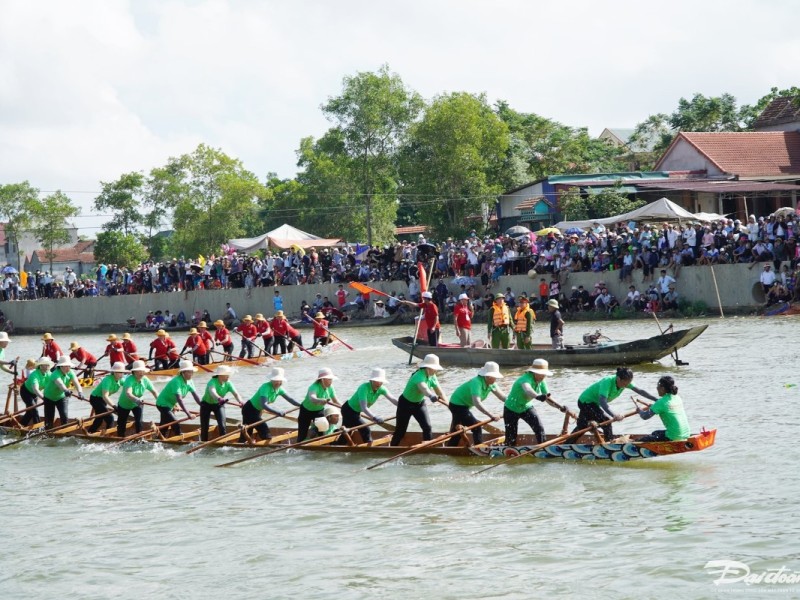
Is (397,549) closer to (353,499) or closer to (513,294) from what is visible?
(353,499)

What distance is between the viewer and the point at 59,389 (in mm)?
20016

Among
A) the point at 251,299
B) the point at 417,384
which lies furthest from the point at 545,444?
the point at 251,299

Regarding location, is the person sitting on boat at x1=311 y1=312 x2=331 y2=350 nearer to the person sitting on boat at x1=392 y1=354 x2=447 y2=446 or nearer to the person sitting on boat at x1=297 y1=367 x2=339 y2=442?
the person sitting on boat at x1=297 y1=367 x2=339 y2=442

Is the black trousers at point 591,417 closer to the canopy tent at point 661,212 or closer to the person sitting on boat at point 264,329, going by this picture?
the person sitting on boat at point 264,329

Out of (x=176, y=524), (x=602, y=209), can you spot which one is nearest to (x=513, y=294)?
(x=602, y=209)

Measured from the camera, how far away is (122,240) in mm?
76500

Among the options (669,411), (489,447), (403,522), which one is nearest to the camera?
(403,522)

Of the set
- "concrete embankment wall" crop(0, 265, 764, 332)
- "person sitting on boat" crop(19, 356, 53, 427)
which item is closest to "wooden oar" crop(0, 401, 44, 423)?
"person sitting on boat" crop(19, 356, 53, 427)

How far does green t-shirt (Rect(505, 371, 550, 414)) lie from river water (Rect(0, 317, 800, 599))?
31.5 inches

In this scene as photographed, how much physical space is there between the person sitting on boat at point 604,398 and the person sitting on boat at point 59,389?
9658 mm

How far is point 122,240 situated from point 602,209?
42480 mm

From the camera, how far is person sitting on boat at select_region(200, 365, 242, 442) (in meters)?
17.5

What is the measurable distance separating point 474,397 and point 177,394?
212 inches

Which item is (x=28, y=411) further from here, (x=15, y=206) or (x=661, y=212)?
(x=15, y=206)
